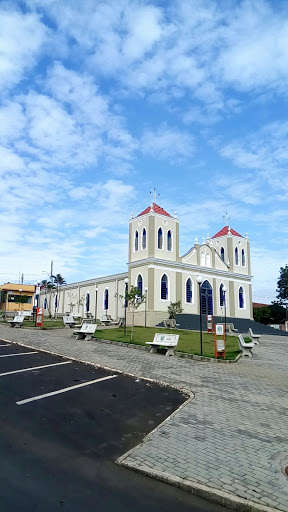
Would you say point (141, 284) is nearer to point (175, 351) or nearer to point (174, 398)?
point (175, 351)

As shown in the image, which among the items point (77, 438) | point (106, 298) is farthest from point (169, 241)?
point (77, 438)

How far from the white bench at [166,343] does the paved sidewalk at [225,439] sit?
259 centimetres

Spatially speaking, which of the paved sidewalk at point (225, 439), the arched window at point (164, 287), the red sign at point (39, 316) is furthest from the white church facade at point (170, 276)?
the paved sidewalk at point (225, 439)

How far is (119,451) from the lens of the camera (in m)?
5.36

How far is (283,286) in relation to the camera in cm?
6569

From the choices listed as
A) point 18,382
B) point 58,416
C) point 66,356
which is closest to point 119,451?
point 58,416

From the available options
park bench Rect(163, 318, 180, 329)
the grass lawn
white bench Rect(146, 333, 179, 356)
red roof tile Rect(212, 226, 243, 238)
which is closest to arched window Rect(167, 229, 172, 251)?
park bench Rect(163, 318, 180, 329)

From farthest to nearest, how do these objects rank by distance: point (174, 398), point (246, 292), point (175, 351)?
point (246, 292), point (175, 351), point (174, 398)

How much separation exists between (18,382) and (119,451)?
14.9 ft

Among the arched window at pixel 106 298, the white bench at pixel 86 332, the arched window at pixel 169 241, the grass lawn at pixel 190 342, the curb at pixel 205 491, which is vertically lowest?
the curb at pixel 205 491

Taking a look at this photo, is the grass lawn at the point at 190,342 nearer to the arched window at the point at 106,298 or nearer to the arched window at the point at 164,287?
the arched window at the point at 164,287

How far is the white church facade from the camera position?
35.3 metres

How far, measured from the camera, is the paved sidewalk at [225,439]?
4.32 metres

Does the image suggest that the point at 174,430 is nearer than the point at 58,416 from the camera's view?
Yes
